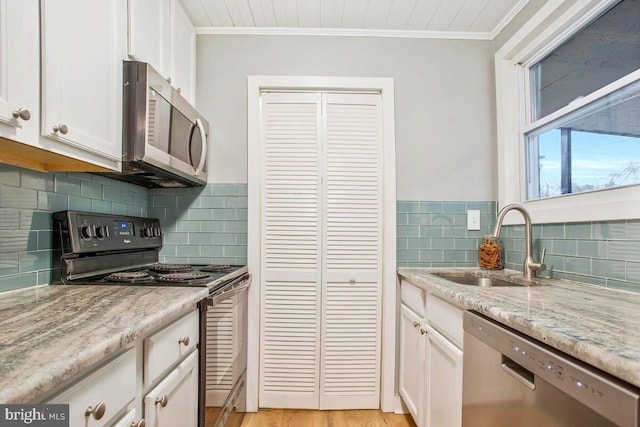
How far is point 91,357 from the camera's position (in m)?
0.65

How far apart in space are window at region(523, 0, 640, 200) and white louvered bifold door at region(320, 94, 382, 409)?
921 mm

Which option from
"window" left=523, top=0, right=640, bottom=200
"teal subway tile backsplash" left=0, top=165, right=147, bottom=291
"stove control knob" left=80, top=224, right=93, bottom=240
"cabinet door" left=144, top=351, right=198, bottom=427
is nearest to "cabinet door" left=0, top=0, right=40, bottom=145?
"teal subway tile backsplash" left=0, top=165, right=147, bottom=291

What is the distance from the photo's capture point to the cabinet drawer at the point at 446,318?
4.29ft

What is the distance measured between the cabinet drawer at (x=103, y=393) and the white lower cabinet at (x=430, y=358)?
3.69 ft

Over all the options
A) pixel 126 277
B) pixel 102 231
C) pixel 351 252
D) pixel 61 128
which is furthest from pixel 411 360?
pixel 61 128

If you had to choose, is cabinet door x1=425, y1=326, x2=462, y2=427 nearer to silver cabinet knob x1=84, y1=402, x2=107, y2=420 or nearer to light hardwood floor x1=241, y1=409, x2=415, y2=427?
light hardwood floor x1=241, y1=409, x2=415, y2=427

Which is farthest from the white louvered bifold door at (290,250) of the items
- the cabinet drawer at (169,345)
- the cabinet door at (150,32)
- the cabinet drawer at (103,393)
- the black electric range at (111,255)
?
the cabinet drawer at (103,393)

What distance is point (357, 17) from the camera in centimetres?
201

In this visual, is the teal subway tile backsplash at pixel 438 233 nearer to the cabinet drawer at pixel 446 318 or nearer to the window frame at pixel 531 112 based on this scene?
the window frame at pixel 531 112

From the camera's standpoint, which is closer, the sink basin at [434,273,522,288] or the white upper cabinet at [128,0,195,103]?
the white upper cabinet at [128,0,195,103]

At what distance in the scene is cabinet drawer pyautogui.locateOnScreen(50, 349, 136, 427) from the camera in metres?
0.65

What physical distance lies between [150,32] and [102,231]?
0.95 m

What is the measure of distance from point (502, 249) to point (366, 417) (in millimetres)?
1317

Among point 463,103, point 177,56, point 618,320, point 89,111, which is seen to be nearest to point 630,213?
point 618,320
